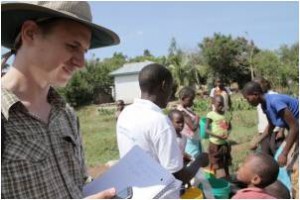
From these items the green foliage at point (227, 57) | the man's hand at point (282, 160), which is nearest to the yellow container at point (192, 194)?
the man's hand at point (282, 160)

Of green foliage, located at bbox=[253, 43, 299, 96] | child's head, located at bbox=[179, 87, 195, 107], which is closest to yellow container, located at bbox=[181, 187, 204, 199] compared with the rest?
child's head, located at bbox=[179, 87, 195, 107]

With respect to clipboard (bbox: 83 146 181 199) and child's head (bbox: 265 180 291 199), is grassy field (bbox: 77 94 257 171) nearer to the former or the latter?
child's head (bbox: 265 180 291 199)

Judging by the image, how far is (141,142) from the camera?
2580 mm

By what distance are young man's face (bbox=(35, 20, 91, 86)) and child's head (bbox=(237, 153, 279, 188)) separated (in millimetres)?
1759

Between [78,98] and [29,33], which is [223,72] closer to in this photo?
[78,98]

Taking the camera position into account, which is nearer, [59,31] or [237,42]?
[59,31]

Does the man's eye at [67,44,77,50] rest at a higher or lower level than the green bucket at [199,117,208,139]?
higher

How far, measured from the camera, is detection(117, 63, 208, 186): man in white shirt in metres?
2.56

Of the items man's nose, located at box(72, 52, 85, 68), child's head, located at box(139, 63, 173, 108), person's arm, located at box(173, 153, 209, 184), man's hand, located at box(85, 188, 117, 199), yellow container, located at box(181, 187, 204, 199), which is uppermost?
man's nose, located at box(72, 52, 85, 68)

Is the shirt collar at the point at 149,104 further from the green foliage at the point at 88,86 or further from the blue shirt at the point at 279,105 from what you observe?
the green foliage at the point at 88,86

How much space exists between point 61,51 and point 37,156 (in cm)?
31

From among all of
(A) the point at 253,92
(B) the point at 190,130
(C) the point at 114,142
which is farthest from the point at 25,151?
(C) the point at 114,142

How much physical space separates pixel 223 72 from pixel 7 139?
31.1 meters

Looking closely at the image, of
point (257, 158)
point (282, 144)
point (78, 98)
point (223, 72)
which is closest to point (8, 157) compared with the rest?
point (257, 158)
